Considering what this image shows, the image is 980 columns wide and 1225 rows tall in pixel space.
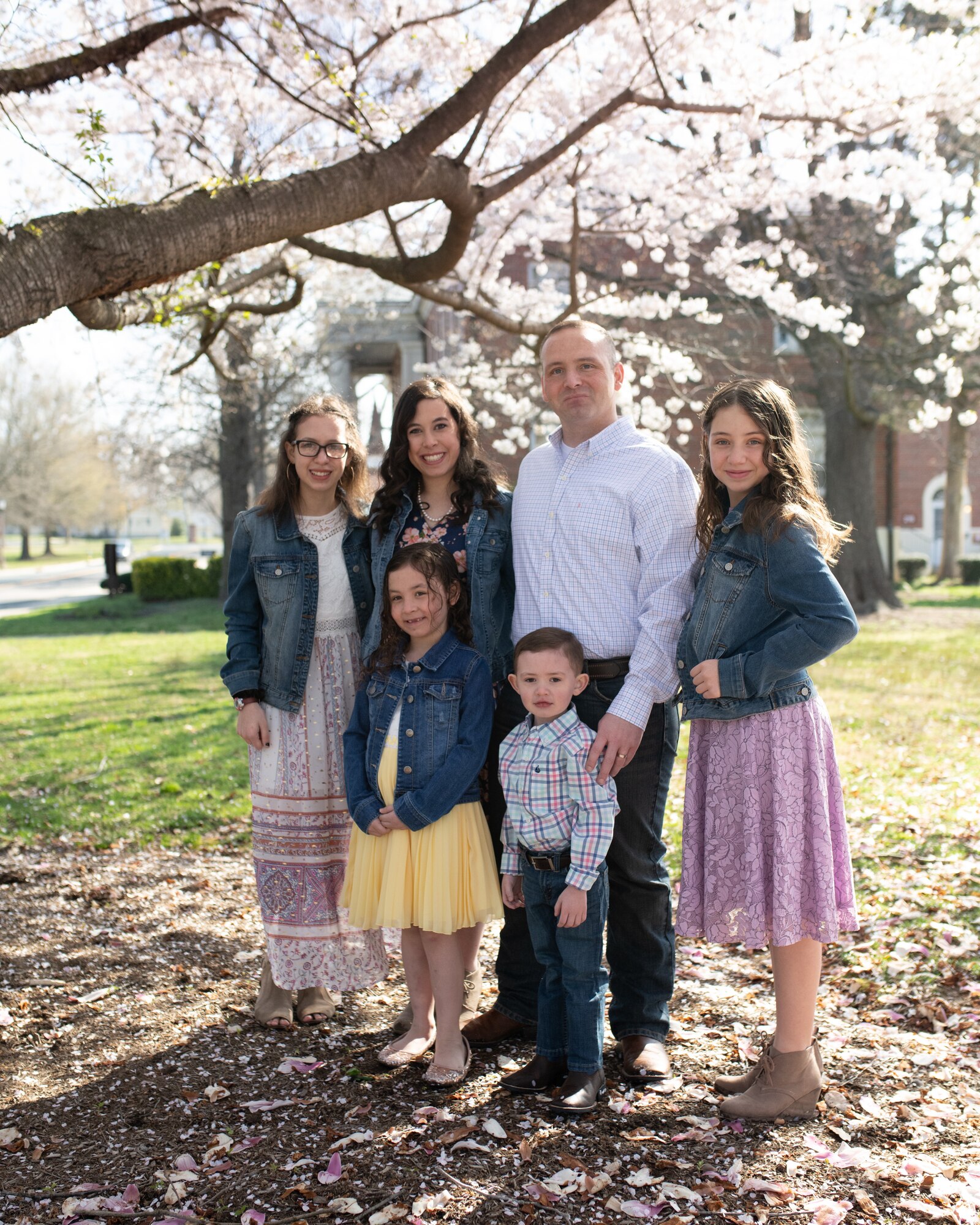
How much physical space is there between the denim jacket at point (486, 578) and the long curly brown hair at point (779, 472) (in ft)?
2.38

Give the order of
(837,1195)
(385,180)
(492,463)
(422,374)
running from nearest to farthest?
(837,1195), (492,463), (385,180), (422,374)

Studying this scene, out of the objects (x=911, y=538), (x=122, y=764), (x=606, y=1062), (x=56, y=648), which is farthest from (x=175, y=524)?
(x=606, y=1062)

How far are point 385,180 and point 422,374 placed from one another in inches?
536

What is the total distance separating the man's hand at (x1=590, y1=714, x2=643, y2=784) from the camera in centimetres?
291

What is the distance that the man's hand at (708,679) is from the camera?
281cm

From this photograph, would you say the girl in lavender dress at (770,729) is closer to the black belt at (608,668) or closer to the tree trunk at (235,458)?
the black belt at (608,668)

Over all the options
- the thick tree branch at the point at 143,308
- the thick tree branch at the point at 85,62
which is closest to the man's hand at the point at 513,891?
the thick tree branch at the point at 143,308

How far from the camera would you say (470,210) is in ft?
17.5

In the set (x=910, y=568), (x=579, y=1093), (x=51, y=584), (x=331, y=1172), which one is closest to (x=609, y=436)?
(x=579, y=1093)

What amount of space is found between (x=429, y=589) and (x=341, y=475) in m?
0.77

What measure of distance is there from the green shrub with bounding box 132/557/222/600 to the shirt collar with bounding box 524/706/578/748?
2038cm

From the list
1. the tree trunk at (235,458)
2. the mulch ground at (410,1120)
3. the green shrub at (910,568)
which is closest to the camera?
the mulch ground at (410,1120)

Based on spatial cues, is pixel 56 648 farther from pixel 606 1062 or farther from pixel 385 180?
pixel 606 1062

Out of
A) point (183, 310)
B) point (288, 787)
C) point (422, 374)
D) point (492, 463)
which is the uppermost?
point (422, 374)
